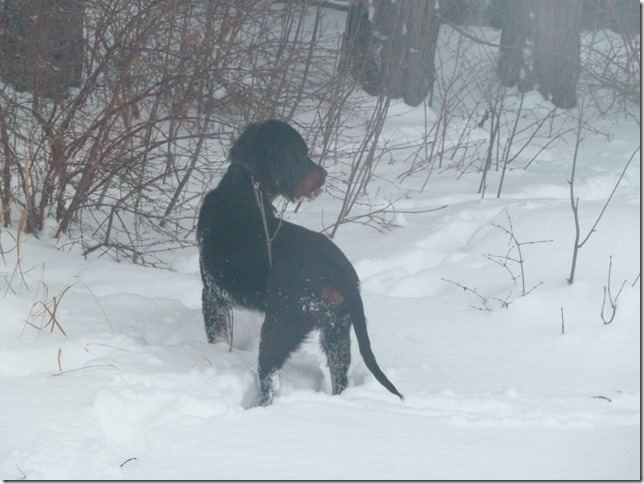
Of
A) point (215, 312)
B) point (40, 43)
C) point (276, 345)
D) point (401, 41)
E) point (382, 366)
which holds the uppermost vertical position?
point (401, 41)

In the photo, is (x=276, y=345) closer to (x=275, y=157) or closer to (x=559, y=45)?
(x=275, y=157)

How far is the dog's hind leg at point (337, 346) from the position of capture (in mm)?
4059

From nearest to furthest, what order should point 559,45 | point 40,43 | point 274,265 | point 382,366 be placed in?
point 274,265
point 382,366
point 40,43
point 559,45

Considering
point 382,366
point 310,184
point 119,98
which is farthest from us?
point 119,98

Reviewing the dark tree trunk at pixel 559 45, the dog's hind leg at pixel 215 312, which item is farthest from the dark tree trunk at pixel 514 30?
the dog's hind leg at pixel 215 312

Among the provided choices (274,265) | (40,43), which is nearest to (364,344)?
(274,265)

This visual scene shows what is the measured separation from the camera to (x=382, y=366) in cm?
456

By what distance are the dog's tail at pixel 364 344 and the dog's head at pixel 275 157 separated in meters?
0.98

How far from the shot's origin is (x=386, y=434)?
3527 mm

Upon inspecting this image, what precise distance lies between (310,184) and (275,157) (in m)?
0.27

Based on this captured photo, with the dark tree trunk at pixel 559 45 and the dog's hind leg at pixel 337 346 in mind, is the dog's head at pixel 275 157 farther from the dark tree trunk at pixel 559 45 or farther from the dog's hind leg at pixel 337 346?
the dark tree trunk at pixel 559 45

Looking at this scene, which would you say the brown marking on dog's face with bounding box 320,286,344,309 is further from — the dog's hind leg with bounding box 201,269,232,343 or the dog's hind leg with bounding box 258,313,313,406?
the dog's hind leg with bounding box 201,269,232,343

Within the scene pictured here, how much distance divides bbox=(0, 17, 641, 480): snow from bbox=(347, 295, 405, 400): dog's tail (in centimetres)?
11

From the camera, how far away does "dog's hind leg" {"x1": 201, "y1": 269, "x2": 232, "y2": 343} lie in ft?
14.9
